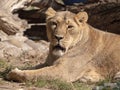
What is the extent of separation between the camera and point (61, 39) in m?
8.34

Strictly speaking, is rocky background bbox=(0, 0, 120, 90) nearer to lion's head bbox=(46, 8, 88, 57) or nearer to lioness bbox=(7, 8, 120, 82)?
lioness bbox=(7, 8, 120, 82)

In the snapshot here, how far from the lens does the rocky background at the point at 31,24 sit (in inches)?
484

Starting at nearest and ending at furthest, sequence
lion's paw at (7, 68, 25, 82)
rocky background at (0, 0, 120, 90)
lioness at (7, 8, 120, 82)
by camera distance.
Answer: lion's paw at (7, 68, 25, 82) < lioness at (7, 8, 120, 82) < rocky background at (0, 0, 120, 90)

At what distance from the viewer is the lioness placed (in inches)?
329

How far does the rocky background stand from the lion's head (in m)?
3.09

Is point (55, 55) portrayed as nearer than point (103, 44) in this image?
Yes

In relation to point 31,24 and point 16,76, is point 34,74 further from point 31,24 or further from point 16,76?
point 31,24

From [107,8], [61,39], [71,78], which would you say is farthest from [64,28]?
[107,8]

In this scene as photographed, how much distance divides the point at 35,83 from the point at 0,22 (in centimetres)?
547

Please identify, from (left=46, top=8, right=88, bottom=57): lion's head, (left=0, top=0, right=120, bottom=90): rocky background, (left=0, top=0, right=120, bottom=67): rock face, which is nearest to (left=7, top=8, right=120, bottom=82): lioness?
(left=46, top=8, right=88, bottom=57): lion's head

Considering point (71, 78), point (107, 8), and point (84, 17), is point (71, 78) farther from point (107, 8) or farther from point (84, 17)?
point (107, 8)

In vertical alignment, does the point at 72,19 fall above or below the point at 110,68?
above

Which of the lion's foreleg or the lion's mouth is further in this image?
the lion's mouth

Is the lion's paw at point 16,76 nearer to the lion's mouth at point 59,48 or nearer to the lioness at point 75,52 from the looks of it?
the lioness at point 75,52
